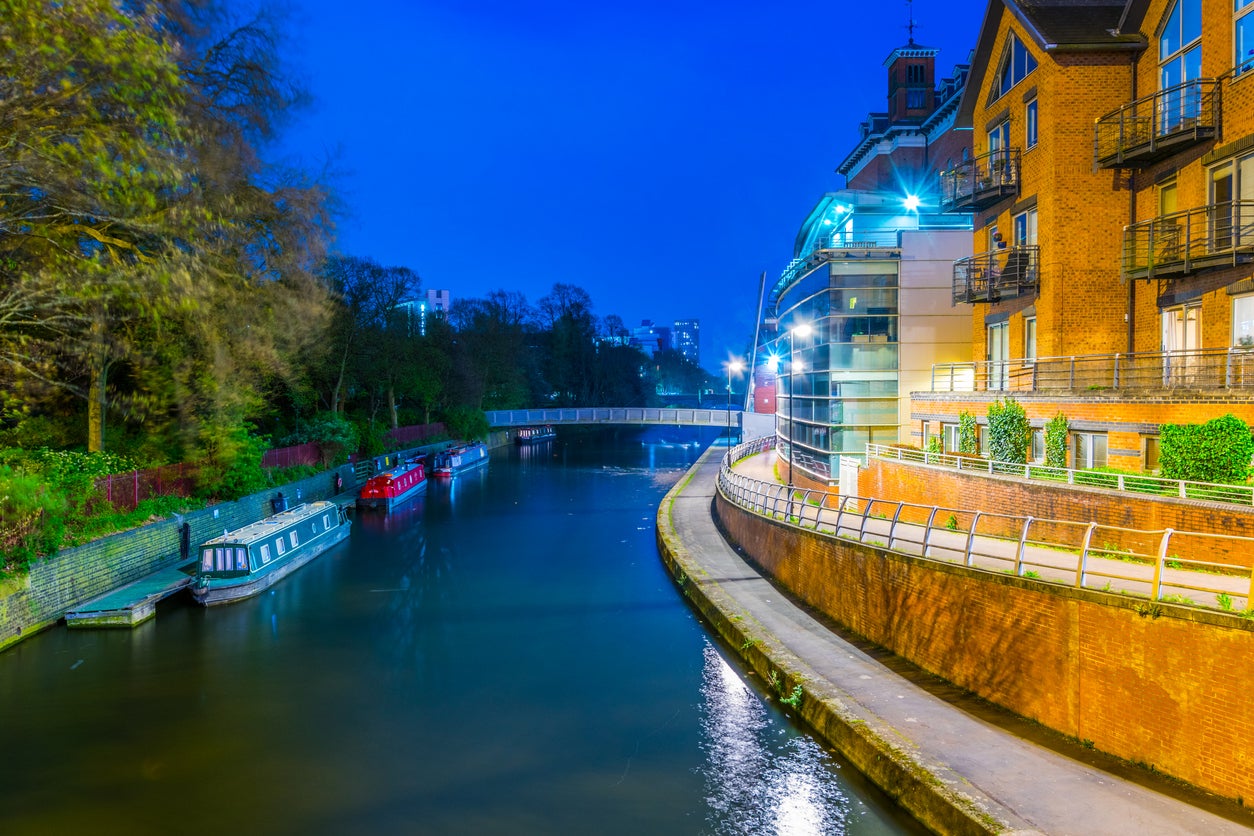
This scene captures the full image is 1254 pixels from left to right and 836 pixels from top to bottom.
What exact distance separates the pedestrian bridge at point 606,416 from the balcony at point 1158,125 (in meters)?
50.0

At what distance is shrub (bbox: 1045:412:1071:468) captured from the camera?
15.4 m

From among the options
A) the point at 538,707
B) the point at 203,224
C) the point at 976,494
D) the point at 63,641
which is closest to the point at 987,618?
the point at 976,494

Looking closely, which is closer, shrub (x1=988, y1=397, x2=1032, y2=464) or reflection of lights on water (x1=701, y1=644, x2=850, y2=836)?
reflection of lights on water (x1=701, y1=644, x2=850, y2=836)

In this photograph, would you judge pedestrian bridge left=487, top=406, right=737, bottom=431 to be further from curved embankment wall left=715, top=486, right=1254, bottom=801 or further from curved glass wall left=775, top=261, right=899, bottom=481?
curved embankment wall left=715, top=486, right=1254, bottom=801

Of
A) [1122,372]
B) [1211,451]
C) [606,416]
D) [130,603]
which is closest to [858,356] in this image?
[1122,372]

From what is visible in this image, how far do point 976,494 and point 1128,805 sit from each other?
830 cm

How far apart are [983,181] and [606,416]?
162ft

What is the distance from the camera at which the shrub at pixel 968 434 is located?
19.0 meters

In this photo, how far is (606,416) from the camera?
69.1 meters

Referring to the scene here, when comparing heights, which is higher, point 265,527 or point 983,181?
point 983,181

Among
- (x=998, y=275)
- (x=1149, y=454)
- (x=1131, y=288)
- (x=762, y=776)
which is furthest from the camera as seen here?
(x=998, y=275)

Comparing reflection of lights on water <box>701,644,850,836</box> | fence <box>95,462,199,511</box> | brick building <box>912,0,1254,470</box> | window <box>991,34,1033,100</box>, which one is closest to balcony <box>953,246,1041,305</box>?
brick building <box>912,0,1254,470</box>

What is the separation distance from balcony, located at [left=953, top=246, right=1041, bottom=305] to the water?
11.0 metres

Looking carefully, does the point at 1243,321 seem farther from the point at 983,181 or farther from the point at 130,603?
the point at 130,603
